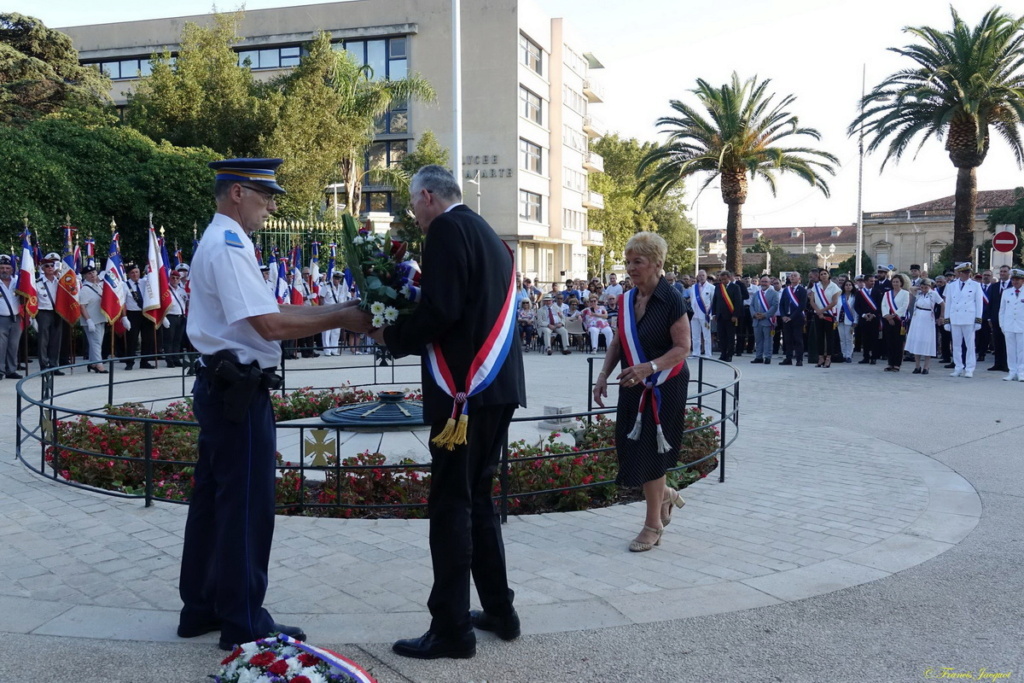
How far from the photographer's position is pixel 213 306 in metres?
3.81

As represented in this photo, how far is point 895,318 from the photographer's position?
56.3 ft

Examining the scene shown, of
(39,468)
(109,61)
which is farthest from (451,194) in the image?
(109,61)

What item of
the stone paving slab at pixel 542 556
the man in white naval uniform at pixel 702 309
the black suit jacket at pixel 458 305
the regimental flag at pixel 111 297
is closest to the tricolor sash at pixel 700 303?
the man in white naval uniform at pixel 702 309

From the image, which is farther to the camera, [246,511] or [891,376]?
[891,376]

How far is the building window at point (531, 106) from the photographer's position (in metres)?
48.2

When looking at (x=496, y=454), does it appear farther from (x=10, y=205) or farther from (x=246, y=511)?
(x=10, y=205)

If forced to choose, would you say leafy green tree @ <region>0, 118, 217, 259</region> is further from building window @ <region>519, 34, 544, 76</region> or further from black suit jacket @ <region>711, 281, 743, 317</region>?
building window @ <region>519, 34, 544, 76</region>

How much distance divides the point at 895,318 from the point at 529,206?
116ft

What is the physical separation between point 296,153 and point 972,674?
93.8 feet

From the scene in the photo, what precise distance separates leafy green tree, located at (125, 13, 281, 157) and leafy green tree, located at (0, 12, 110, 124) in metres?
2.59

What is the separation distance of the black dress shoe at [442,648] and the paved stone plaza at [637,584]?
0.16ft

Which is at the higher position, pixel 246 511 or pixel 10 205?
pixel 10 205

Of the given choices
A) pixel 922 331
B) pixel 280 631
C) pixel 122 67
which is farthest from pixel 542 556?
pixel 122 67

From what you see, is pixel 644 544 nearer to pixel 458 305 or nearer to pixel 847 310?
pixel 458 305
